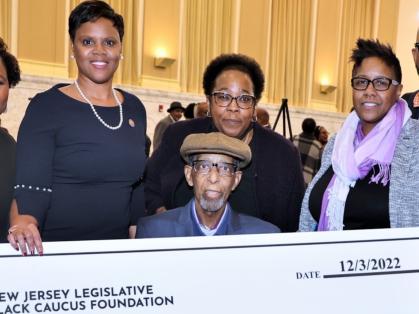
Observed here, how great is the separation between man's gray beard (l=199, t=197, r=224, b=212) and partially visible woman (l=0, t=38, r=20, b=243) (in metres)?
0.79

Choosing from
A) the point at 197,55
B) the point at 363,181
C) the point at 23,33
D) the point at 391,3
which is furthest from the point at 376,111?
the point at 391,3

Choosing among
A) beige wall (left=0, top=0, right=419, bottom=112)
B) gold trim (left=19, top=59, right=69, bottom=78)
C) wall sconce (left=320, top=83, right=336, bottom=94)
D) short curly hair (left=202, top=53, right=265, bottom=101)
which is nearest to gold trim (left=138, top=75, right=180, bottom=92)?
beige wall (left=0, top=0, right=419, bottom=112)

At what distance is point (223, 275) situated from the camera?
209 centimetres

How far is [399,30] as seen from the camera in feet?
49.1

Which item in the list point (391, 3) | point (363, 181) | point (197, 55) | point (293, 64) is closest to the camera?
point (363, 181)

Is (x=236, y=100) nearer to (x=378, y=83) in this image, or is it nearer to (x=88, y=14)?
(x=378, y=83)

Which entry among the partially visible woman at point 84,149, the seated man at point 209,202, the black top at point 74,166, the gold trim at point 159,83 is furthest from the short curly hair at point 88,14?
the gold trim at point 159,83

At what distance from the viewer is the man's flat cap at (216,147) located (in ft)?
7.87

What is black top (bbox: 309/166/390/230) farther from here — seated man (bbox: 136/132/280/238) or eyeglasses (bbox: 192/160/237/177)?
eyeglasses (bbox: 192/160/237/177)

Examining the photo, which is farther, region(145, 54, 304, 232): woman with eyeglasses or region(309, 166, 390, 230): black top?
region(145, 54, 304, 232): woman with eyeglasses

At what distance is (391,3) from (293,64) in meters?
3.82

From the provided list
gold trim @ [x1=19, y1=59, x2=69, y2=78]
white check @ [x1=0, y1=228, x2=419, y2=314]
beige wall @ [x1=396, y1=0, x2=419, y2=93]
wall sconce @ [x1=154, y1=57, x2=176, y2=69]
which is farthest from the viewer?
beige wall @ [x1=396, y1=0, x2=419, y2=93]

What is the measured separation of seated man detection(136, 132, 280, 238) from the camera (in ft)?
7.89

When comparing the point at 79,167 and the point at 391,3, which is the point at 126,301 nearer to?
the point at 79,167
